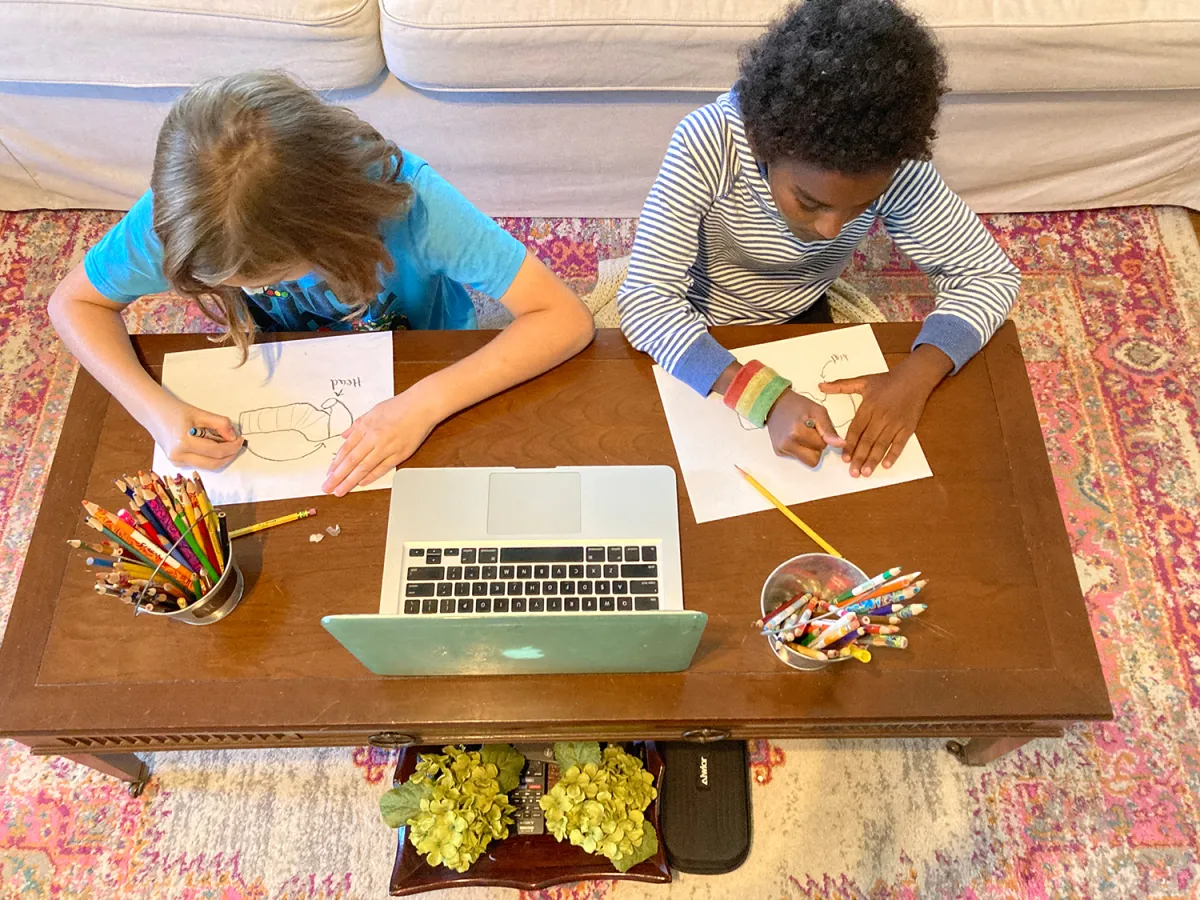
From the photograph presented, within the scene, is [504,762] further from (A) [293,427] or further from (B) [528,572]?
(A) [293,427]

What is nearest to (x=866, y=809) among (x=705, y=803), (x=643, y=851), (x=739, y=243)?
(x=705, y=803)

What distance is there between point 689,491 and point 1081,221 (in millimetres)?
1304

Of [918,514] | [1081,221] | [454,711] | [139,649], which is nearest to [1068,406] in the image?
[1081,221]

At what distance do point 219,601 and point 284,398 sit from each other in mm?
239

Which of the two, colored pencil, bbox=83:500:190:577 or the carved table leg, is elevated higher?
Result: colored pencil, bbox=83:500:190:577

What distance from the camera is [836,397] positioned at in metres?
0.89

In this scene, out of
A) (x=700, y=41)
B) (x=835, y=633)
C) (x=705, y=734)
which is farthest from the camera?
(x=700, y=41)

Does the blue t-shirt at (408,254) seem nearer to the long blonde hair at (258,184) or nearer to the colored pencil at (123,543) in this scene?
the long blonde hair at (258,184)

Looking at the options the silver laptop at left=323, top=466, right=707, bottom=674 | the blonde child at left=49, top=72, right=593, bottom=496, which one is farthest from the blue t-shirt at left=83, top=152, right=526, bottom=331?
the silver laptop at left=323, top=466, right=707, bottom=674

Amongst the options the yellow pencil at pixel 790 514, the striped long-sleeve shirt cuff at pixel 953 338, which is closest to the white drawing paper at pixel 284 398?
the yellow pencil at pixel 790 514

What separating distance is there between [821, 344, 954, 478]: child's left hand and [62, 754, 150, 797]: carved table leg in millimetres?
990

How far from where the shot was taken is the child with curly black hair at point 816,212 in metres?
0.72

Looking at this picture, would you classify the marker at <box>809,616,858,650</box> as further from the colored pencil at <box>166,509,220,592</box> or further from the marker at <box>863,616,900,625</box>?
the colored pencil at <box>166,509,220,592</box>

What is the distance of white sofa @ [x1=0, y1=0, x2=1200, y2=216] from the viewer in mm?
1249
